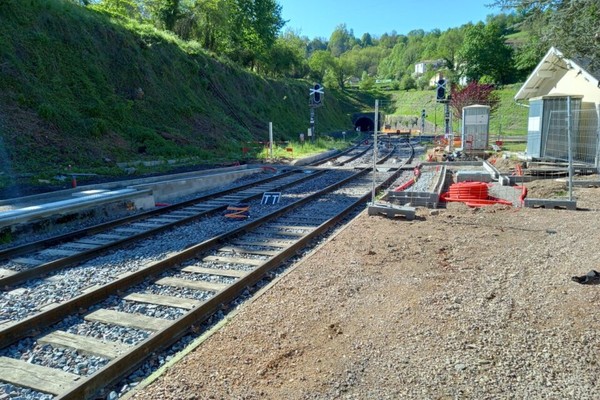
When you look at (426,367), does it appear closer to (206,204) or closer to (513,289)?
(513,289)

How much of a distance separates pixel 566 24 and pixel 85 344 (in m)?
15.9

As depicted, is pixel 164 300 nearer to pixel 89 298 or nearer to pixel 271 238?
pixel 89 298

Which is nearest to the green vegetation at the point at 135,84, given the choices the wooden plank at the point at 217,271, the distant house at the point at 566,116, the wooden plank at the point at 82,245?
the distant house at the point at 566,116

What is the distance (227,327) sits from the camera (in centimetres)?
426

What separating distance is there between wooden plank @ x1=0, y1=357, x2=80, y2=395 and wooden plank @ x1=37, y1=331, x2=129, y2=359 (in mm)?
339

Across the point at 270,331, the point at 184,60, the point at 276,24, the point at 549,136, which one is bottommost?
the point at 270,331

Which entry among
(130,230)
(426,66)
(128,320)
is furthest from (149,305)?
(426,66)

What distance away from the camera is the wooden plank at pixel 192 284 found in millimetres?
5406

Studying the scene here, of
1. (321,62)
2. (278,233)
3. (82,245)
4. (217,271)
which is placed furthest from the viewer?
(321,62)

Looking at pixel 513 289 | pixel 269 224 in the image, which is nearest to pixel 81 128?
pixel 269 224

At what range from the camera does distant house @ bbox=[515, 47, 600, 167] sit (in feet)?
47.6

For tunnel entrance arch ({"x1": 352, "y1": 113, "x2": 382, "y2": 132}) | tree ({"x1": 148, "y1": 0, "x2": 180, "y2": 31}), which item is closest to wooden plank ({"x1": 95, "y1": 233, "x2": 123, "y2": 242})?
tree ({"x1": 148, "y1": 0, "x2": 180, "y2": 31})

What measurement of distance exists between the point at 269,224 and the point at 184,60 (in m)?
23.5

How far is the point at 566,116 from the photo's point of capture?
14.7 metres
